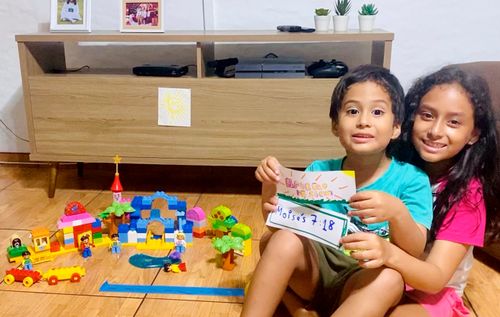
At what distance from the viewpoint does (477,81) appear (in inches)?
41.5

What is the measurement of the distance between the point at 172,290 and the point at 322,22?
1.03m

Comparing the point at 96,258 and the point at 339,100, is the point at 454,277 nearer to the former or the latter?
the point at 339,100

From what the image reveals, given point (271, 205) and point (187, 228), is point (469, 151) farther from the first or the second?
point (187, 228)

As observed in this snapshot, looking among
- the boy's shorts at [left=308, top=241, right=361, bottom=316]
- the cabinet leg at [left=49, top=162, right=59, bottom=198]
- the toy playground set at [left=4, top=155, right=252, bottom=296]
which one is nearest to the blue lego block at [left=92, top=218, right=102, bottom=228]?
the toy playground set at [left=4, top=155, right=252, bottom=296]

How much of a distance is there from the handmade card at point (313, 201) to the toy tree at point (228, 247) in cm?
34

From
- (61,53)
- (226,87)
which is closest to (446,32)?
(226,87)

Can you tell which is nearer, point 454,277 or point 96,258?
point 454,277

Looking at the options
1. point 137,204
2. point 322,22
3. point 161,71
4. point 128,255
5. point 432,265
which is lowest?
point 128,255

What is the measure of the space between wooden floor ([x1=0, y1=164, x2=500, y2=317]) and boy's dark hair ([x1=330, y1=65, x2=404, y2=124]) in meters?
0.55

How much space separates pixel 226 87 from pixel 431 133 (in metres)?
0.89

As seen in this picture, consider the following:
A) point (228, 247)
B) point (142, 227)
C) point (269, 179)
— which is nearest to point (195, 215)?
point (142, 227)

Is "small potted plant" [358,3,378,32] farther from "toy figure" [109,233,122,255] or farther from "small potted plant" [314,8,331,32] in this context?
"toy figure" [109,233,122,255]

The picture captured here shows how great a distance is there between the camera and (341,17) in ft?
5.86

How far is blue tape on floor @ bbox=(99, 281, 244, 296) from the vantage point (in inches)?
51.4
